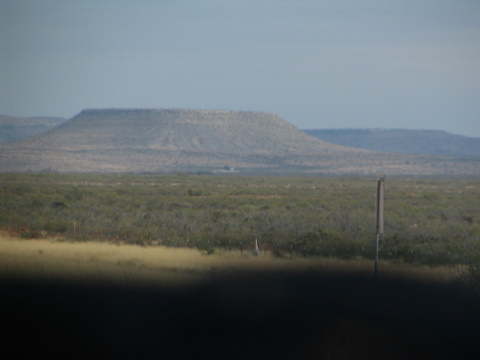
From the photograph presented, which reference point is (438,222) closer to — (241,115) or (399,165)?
(399,165)

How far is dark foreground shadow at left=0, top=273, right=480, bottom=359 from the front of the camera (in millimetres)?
12367

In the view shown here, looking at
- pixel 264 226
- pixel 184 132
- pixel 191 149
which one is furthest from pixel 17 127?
pixel 264 226

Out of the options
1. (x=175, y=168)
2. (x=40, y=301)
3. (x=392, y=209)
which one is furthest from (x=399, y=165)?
(x=40, y=301)

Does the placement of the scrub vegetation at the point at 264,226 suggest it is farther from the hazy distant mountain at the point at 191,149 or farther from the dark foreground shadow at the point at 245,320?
the hazy distant mountain at the point at 191,149

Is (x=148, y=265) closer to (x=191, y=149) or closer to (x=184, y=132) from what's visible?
(x=191, y=149)

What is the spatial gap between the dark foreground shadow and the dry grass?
99 centimetres

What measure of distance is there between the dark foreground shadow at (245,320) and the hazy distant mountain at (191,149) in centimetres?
9393

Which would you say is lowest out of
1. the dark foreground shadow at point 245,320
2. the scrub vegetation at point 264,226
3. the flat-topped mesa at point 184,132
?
the scrub vegetation at point 264,226

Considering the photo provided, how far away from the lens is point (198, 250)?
2373 cm

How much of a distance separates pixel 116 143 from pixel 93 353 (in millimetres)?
140394

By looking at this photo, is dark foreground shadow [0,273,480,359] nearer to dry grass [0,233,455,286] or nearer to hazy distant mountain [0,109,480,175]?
dry grass [0,233,455,286]

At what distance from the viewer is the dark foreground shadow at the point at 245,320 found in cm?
1237

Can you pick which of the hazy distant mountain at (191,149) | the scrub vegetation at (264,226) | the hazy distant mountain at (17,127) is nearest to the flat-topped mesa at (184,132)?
the hazy distant mountain at (191,149)

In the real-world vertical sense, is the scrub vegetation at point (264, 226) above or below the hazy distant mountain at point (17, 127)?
below
